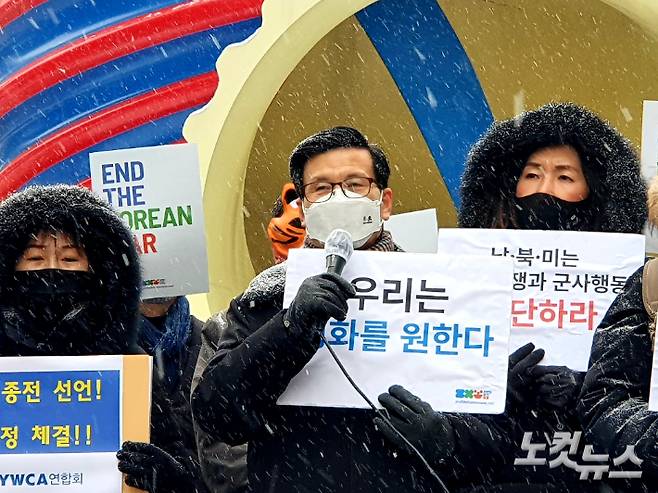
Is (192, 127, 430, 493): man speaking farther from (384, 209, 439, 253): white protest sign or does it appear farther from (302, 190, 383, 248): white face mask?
(384, 209, 439, 253): white protest sign

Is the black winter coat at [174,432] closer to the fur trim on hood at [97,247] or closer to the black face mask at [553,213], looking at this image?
the fur trim on hood at [97,247]

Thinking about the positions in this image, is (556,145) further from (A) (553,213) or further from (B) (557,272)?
(B) (557,272)

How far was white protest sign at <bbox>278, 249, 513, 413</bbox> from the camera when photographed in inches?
A: 146

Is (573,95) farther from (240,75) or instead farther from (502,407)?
(502,407)

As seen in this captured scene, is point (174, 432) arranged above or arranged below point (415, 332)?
below

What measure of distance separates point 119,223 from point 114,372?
597mm

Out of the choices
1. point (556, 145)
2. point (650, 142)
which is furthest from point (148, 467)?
point (650, 142)

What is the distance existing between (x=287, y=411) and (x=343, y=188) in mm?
699

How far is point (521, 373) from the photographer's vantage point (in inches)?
153

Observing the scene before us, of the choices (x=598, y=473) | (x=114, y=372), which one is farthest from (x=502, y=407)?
(x=114, y=372)

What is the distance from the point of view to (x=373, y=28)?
6.77 meters

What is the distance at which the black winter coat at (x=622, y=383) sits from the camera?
10.9 feet

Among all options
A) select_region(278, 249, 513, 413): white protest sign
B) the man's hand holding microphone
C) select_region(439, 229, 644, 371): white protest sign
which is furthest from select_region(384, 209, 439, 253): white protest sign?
the man's hand holding microphone

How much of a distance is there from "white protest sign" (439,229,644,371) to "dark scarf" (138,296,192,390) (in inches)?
58.3
